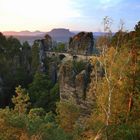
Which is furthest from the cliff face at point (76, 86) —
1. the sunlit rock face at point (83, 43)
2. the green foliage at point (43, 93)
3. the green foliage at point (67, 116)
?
the sunlit rock face at point (83, 43)

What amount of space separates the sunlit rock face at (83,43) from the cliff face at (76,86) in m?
23.4

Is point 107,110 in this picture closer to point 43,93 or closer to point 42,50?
point 43,93

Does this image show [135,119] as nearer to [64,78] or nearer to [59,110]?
[59,110]

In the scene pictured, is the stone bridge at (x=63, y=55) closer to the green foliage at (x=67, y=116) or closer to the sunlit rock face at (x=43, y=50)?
the sunlit rock face at (x=43, y=50)

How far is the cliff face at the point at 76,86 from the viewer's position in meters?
45.9

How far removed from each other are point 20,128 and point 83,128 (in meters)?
Answer: 12.1

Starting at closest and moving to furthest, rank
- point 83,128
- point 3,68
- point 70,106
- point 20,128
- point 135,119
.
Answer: point 20,128 < point 135,119 < point 83,128 < point 70,106 < point 3,68

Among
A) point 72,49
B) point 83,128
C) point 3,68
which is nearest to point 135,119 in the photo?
point 83,128

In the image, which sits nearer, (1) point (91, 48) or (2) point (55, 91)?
(2) point (55, 91)

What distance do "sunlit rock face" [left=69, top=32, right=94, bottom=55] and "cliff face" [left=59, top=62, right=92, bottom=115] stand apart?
2336 centimetres

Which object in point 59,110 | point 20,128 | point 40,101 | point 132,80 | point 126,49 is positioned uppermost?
point 126,49

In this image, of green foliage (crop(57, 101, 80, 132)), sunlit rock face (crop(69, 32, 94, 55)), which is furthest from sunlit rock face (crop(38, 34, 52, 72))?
green foliage (crop(57, 101, 80, 132))

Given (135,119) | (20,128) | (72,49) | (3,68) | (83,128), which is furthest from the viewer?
(72,49)

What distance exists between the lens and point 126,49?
3025 cm
